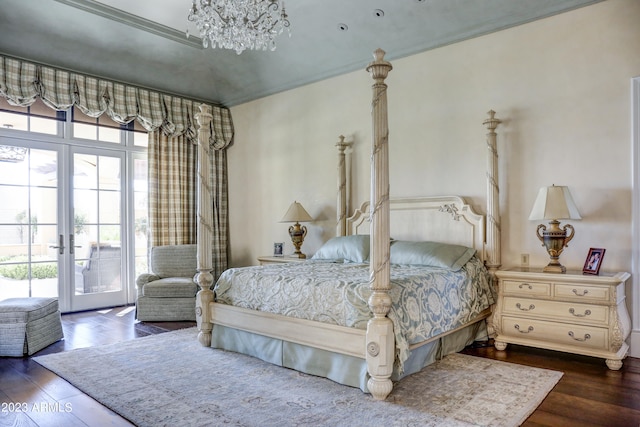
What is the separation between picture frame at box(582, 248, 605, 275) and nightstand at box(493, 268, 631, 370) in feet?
0.23

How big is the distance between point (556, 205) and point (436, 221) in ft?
3.98

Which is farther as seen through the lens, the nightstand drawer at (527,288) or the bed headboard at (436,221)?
the bed headboard at (436,221)

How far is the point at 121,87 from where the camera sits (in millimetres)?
5387

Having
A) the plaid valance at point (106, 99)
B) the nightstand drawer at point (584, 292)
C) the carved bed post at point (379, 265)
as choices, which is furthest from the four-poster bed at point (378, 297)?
the plaid valance at point (106, 99)

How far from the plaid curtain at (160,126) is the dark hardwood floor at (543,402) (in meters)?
2.34

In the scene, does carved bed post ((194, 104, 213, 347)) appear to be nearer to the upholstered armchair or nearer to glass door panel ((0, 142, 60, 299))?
the upholstered armchair

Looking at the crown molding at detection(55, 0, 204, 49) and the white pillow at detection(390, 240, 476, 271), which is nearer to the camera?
the white pillow at detection(390, 240, 476, 271)

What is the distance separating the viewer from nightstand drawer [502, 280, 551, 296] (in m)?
3.36

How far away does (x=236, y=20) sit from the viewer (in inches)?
130

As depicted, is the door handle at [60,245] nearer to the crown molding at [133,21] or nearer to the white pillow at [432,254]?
the crown molding at [133,21]

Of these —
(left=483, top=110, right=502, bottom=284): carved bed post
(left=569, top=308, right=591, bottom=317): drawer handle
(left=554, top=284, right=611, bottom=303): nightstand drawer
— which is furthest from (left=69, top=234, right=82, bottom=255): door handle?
(left=569, top=308, right=591, bottom=317): drawer handle

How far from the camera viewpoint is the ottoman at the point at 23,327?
3.54 m

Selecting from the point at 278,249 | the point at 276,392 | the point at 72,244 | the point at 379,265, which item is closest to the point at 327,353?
the point at 276,392

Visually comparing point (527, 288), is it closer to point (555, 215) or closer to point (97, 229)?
point (555, 215)
